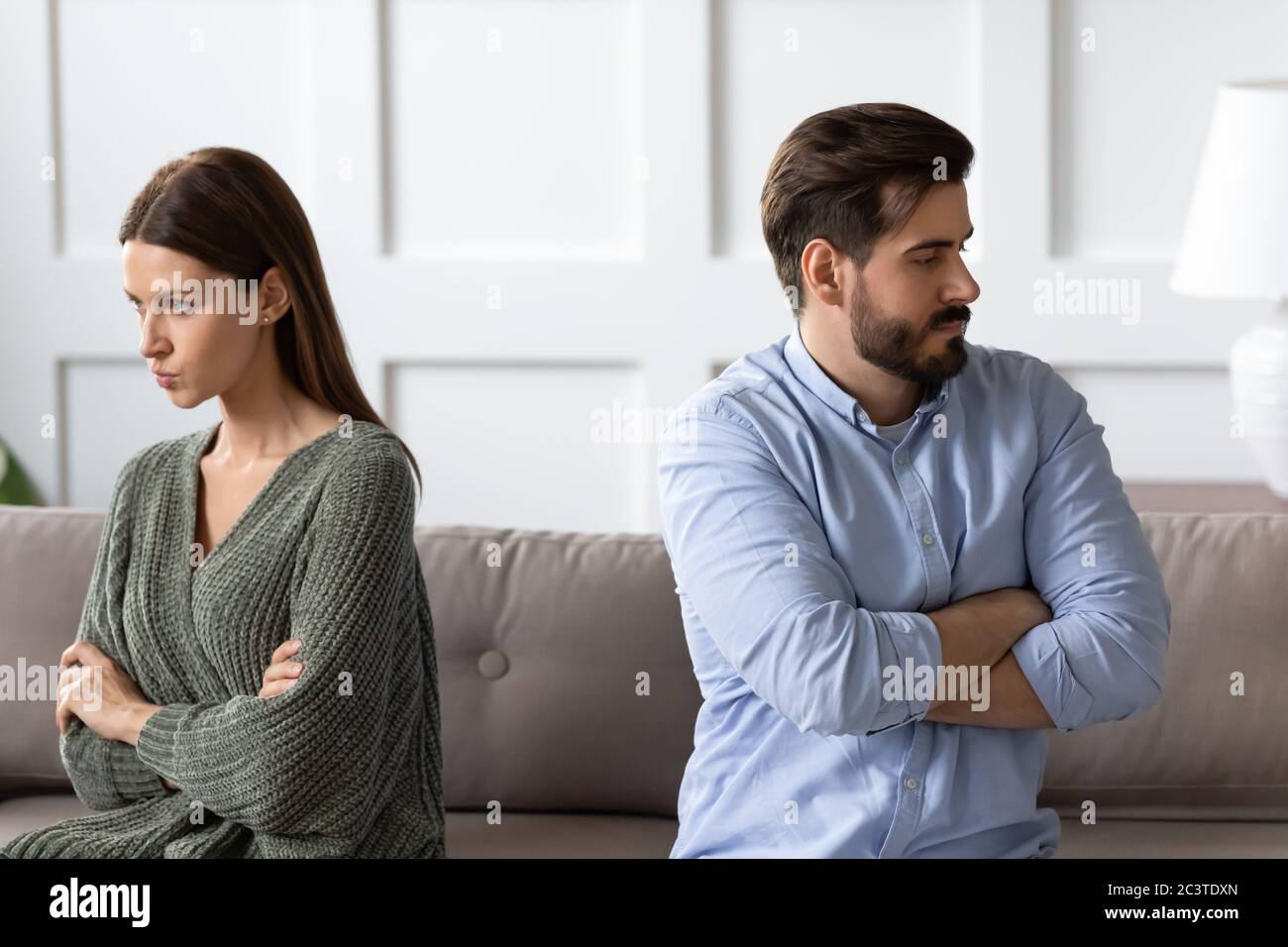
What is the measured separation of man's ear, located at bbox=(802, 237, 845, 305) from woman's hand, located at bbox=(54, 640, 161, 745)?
0.77m

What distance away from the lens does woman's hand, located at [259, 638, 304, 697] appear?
1.44 meters

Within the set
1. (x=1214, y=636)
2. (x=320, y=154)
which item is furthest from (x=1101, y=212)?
(x=320, y=154)

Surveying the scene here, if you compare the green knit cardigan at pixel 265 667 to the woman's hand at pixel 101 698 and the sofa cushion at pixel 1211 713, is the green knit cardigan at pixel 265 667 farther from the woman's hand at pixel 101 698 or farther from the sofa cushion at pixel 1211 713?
the sofa cushion at pixel 1211 713

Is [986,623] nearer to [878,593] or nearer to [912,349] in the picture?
[878,593]

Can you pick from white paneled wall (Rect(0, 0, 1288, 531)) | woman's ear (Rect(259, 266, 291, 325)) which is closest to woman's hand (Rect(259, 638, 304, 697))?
woman's ear (Rect(259, 266, 291, 325))

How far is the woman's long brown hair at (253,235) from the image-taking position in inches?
59.5

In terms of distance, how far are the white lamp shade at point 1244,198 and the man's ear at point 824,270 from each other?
42.3 inches

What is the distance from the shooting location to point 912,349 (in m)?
1.43

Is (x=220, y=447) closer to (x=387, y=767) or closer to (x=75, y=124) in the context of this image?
(x=387, y=767)

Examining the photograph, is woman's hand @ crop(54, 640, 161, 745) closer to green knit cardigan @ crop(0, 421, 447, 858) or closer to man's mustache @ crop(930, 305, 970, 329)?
green knit cardigan @ crop(0, 421, 447, 858)

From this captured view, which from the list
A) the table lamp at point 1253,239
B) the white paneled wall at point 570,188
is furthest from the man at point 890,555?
the white paneled wall at point 570,188

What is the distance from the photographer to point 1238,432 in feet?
8.76

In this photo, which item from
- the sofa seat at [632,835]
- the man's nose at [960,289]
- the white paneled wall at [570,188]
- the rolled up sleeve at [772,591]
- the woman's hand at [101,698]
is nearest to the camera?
the rolled up sleeve at [772,591]

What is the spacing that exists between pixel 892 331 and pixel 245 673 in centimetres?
70
